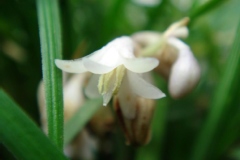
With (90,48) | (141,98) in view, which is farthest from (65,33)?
(141,98)

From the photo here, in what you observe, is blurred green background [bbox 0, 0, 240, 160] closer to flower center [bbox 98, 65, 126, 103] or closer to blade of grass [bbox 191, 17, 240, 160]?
blade of grass [bbox 191, 17, 240, 160]

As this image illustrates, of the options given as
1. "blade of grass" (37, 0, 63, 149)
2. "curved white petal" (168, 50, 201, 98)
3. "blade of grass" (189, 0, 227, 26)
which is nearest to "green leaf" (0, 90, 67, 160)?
"blade of grass" (37, 0, 63, 149)

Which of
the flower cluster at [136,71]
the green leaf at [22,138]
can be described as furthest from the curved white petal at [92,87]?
the green leaf at [22,138]

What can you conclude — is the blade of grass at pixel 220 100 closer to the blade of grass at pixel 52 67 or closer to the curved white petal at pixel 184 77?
the curved white petal at pixel 184 77

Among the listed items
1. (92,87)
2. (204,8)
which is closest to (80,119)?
(92,87)

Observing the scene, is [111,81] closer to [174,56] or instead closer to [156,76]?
[174,56]

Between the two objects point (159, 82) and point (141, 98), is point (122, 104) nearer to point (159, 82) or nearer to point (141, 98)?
point (141, 98)
